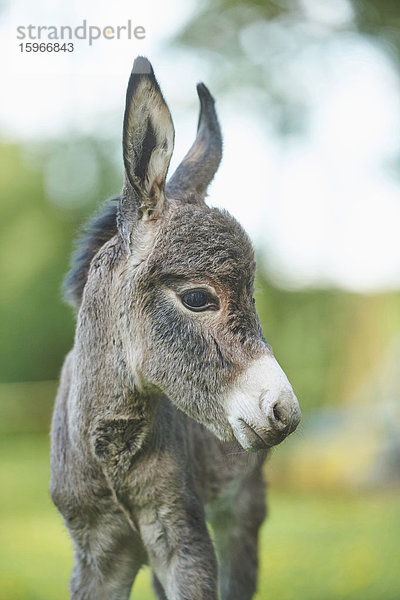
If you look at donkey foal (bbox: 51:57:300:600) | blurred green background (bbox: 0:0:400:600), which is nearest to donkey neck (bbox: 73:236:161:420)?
donkey foal (bbox: 51:57:300:600)

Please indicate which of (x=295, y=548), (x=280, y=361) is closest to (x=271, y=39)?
(x=280, y=361)

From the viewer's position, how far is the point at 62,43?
353 centimetres

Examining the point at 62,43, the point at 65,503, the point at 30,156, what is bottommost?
the point at 65,503

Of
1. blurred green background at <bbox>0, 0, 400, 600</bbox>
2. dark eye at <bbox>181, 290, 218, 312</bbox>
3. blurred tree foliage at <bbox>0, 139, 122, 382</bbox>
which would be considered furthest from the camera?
blurred tree foliage at <bbox>0, 139, 122, 382</bbox>

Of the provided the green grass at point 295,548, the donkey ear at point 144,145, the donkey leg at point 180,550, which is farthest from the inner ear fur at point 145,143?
the green grass at point 295,548

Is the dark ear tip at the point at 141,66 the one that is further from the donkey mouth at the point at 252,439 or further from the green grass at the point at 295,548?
the green grass at the point at 295,548

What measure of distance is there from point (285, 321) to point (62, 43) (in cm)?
1194

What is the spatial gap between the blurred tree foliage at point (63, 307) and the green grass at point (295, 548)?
14.3ft

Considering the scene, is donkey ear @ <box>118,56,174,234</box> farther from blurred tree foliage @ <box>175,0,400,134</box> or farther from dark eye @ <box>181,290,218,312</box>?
blurred tree foliage @ <box>175,0,400,134</box>

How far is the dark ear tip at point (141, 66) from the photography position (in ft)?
8.19

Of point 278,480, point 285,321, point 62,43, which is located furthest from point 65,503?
point 285,321

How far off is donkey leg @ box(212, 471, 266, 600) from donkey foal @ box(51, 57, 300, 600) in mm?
860

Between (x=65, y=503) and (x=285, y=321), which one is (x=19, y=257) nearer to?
(x=285, y=321)

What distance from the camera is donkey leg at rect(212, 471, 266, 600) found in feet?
13.2
